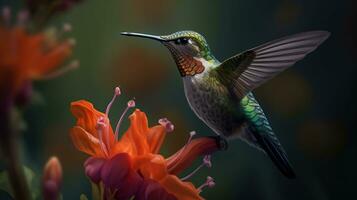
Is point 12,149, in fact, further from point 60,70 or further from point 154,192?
point 154,192

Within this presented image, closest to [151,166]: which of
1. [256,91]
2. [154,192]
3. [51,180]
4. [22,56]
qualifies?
[154,192]

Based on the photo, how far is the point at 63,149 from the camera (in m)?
1.65

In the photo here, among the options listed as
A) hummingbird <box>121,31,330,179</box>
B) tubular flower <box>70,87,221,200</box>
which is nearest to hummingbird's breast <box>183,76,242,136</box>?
hummingbird <box>121,31,330,179</box>

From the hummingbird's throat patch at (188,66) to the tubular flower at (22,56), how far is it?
40 cm

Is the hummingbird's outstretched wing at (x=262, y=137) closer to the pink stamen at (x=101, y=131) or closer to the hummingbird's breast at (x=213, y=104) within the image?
the hummingbird's breast at (x=213, y=104)

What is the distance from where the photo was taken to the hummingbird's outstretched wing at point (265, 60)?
2.55 feet

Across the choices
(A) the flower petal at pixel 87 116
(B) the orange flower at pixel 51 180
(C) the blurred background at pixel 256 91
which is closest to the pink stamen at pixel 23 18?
(B) the orange flower at pixel 51 180

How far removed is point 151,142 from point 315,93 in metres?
1.28

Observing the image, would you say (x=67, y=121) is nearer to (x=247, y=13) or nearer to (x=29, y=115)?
(x=29, y=115)

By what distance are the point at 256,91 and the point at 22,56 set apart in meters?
1.43

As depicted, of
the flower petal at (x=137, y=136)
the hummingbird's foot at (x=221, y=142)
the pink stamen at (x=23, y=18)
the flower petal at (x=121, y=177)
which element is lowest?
the hummingbird's foot at (x=221, y=142)

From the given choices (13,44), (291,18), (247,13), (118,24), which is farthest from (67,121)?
(13,44)

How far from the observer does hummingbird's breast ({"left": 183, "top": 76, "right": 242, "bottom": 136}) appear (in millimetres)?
854

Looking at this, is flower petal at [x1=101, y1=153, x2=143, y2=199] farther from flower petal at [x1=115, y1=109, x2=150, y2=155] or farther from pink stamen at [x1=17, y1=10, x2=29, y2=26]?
pink stamen at [x1=17, y1=10, x2=29, y2=26]
